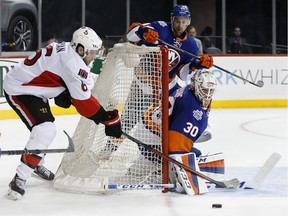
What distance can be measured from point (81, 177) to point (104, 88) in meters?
0.60

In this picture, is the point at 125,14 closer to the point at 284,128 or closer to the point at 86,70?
the point at 284,128

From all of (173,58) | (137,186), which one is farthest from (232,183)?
(173,58)

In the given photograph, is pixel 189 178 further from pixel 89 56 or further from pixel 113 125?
pixel 89 56

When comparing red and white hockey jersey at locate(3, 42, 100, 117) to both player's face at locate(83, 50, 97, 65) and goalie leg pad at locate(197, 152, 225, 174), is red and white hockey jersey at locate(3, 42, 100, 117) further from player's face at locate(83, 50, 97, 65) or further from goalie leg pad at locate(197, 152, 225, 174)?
goalie leg pad at locate(197, 152, 225, 174)

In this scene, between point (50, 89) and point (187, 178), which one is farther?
point (187, 178)

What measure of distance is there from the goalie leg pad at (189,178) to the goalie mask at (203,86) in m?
0.36

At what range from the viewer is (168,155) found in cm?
536

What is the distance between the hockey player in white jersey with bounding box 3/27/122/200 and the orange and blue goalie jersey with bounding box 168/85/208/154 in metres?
0.47

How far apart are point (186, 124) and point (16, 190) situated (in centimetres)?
108

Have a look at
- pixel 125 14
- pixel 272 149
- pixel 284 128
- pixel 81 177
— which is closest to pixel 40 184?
pixel 81 177

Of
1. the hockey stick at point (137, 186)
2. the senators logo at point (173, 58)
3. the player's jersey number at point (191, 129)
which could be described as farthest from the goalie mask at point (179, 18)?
the hockey stick at point (137, 186)

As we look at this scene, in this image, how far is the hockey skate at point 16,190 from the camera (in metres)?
5.05

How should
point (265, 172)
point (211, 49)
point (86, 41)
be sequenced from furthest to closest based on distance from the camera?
point (211, 49)
point (265, 172)
point (86, 41)

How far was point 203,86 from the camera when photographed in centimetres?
538
